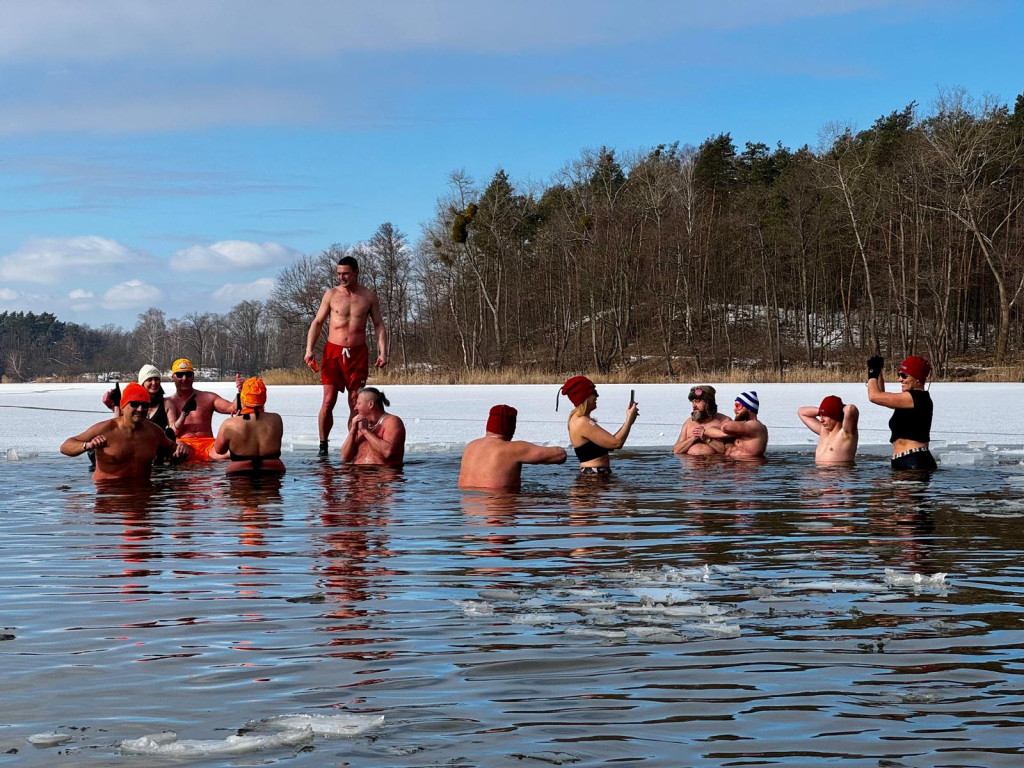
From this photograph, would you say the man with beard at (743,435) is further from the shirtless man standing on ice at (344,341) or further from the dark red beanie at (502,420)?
the dark red beanie at (502,420)

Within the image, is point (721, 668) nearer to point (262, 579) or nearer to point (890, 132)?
point (262, 579)

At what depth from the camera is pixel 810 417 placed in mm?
12727

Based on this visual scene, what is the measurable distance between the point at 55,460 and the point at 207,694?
32.6 ft

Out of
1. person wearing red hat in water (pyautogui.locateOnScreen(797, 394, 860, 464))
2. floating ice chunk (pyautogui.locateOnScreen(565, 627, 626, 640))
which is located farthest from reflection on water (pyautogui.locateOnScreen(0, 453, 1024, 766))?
person wearing red hat in water (pyautogui.locateOnScreen(797, 394, 860, 464))

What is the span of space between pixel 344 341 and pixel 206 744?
9689mm

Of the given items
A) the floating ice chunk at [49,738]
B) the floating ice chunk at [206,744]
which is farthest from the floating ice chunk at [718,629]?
the floating ice chunk at [49,738]

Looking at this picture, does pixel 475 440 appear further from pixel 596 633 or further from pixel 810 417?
pixel 596 633

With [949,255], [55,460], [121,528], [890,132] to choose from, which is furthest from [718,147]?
[121,528]

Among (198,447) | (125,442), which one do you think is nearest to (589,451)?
(125,442)

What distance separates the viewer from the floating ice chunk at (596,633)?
13.8ft

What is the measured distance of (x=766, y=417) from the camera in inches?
719

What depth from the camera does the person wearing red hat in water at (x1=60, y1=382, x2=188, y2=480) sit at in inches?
380

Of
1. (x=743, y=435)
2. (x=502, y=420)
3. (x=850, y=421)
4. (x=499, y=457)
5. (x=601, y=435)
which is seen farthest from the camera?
(x=743, y=435)

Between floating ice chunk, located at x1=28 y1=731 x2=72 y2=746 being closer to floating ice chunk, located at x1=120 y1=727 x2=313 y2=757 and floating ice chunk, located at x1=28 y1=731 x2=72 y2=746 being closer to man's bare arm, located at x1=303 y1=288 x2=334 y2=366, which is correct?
floating ice chunk, located at x1=120 y1=727 x2=313 y2=757
